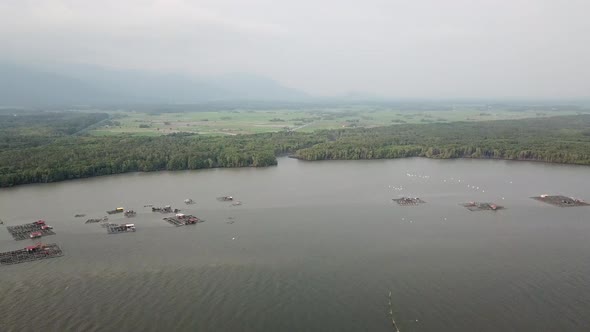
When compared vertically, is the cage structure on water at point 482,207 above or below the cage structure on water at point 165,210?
below

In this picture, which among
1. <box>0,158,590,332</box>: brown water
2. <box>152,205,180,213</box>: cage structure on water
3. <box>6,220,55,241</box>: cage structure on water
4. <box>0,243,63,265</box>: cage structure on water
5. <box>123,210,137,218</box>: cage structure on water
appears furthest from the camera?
<box>152,205,180,213</box>: cage structure on water

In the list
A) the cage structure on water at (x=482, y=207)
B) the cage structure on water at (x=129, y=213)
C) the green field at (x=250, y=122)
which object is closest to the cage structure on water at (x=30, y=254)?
the cage structure on water at (x=129, y=213)

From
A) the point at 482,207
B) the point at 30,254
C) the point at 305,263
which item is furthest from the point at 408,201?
the point at 30,254

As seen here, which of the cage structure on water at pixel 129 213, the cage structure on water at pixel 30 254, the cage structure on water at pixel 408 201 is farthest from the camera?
the cage structure on water at pixel 408 201

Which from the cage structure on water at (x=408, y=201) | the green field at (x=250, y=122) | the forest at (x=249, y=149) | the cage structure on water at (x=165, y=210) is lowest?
the cage structure on water at (x=408, y=201)

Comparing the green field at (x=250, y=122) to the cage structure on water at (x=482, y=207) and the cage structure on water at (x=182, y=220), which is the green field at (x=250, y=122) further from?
the cage structure on water at (x=482, y=207)

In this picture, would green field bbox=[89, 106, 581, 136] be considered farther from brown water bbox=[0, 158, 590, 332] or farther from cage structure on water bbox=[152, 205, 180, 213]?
cage structure on water bbox=[152, 205, 180, 213]

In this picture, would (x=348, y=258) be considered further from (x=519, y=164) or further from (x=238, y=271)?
(x=519, y=164)

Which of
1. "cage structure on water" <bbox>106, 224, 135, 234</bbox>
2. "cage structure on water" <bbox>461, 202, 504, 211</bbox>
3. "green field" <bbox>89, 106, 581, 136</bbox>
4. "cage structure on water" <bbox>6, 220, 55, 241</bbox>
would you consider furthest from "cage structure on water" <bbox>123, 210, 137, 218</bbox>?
"green field" <bbox>89, 106, 581, 136</bbox>
